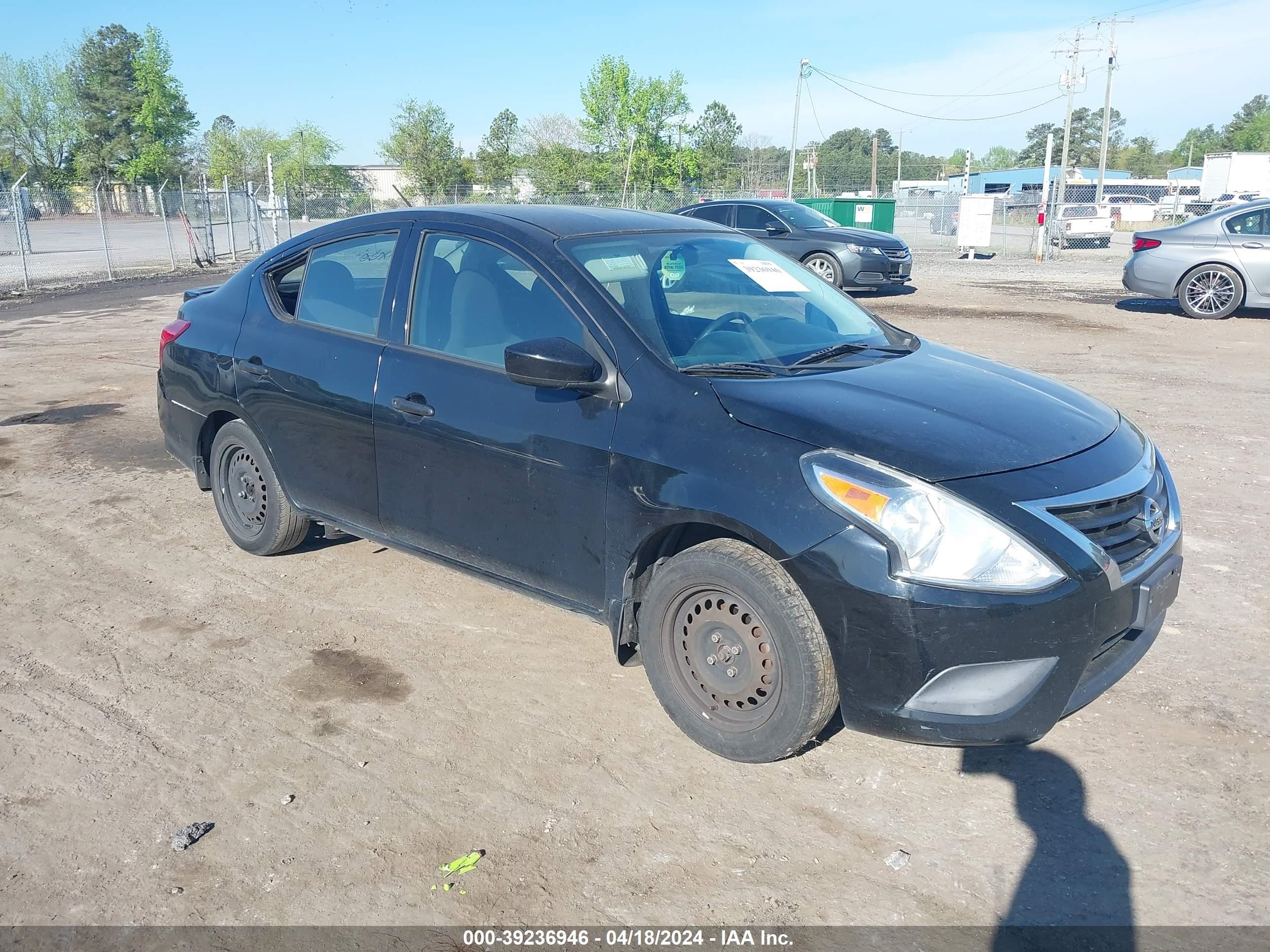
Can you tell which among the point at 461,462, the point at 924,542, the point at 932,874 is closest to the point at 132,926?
the point at 461,462

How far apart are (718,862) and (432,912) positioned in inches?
30.9

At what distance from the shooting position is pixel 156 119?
73.1m

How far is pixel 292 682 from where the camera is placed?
12.8 ft

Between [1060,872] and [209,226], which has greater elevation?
[209,226]

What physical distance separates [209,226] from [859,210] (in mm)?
18035

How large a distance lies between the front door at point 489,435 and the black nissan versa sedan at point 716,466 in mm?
12

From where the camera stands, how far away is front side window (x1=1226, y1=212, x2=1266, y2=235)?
13461mm

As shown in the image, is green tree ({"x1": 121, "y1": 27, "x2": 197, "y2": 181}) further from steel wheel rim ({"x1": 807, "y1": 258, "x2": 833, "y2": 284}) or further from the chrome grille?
the chrome grille

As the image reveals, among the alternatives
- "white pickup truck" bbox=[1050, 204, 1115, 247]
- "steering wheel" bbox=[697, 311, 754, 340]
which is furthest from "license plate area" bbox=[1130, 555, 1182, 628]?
"white pickup truck" bbox=[1050, 204, 1115, 247]

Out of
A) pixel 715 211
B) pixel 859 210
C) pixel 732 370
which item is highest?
pixel 859 210

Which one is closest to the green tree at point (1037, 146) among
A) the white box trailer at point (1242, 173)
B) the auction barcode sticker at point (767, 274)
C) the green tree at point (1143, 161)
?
the green tree at point (1143, 161)

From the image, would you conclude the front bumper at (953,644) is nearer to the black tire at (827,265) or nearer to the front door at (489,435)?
the front door at (489,435)

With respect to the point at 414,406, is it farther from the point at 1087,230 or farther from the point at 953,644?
the point at 1087,230

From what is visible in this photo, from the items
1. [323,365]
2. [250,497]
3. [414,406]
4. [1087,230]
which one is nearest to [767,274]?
[414,406]
